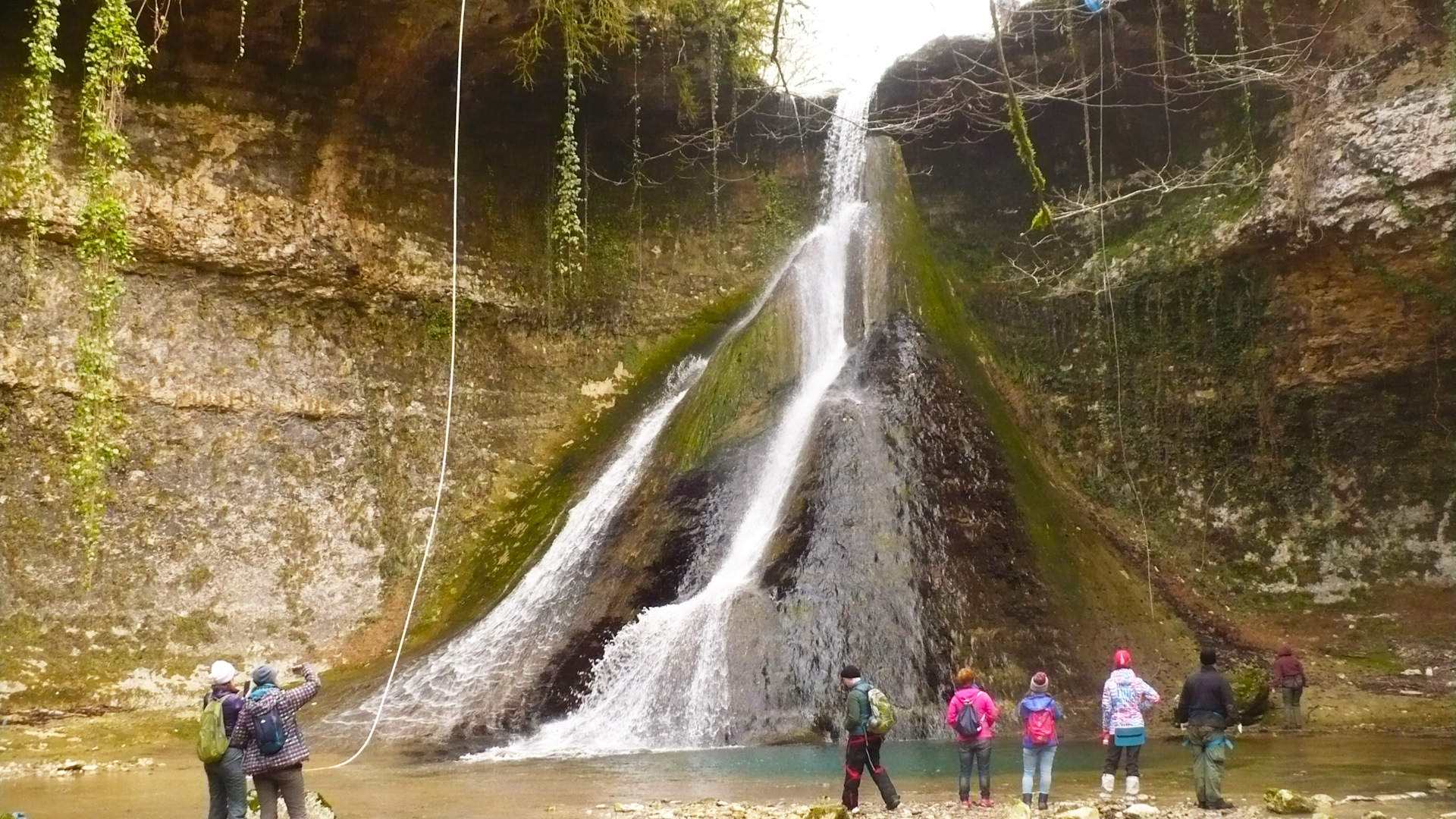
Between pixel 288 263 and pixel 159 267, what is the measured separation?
168 centimetres

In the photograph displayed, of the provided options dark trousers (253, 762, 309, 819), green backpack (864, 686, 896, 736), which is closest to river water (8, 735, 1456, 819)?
green backpack (864, 686, 896, 736)

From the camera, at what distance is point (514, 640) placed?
483 inches

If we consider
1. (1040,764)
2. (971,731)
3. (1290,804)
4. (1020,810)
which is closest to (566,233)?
(971,731)

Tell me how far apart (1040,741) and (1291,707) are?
21.6 ft

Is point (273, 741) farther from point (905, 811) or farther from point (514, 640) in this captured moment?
point (514, 640)

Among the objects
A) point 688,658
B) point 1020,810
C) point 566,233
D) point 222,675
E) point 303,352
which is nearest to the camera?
point 222,675

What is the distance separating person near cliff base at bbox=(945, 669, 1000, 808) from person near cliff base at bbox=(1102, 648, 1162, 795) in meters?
0.86

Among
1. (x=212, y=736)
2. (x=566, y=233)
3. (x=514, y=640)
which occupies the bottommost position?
(x=514, y=640)

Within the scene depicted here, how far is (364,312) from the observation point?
16.2 metres

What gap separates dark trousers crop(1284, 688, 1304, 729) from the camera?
1160 centimetres

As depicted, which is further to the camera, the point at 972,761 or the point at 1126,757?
the point at 1126,757

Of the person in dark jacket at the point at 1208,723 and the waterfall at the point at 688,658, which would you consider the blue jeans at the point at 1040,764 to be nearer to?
the person in dark jacket at the point at 1208,723

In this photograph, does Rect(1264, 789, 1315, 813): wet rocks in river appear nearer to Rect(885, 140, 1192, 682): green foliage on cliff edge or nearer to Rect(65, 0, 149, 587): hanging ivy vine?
Rect(885, 140, 1192, 682): green foliage on cliff edge

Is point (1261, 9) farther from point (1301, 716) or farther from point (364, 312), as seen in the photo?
point (364, 312)
